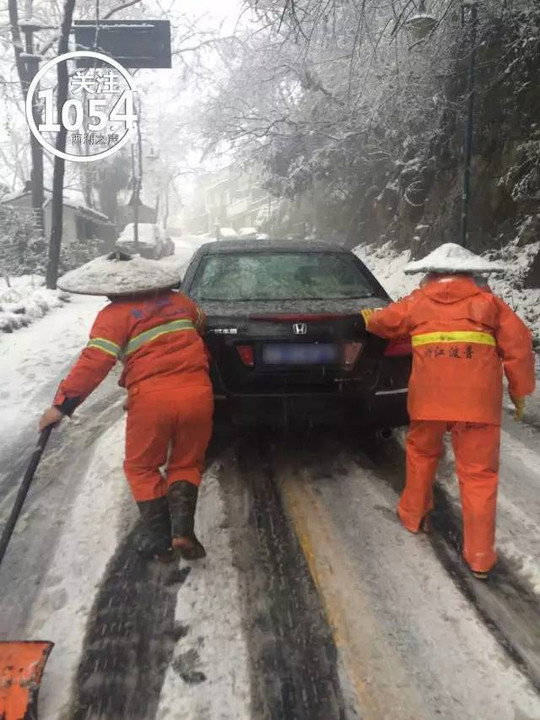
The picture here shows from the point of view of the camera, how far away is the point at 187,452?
8.88ft

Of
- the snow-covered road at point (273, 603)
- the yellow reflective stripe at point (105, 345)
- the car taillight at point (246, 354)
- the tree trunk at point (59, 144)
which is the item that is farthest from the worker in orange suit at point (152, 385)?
the tree trunk at point (59, 144)

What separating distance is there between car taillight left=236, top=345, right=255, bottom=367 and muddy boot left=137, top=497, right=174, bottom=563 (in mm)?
981

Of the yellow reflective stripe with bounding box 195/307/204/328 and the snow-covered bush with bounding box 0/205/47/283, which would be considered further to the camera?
the snow-covered bush with bounding box 0/205/47/283

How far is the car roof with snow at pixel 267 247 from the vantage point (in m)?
4.46

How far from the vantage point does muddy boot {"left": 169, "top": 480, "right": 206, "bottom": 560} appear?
2.67 metres

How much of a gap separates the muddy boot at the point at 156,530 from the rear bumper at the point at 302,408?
0.80 m

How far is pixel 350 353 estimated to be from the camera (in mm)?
3316

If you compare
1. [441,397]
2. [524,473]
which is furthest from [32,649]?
[524,473]

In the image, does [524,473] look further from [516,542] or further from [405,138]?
[405,138]

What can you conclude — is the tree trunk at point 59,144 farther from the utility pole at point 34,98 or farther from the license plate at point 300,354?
the license plate at point 300,354

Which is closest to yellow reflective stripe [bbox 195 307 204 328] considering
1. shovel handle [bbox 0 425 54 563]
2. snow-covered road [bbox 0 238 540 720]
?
shovel handle [bbox 0 425 54 563]

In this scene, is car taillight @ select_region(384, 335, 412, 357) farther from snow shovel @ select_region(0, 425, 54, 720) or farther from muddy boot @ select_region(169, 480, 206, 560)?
snow shovel @ select_region(0, 425, 54, 720)

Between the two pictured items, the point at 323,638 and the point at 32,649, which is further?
the point at 323,638

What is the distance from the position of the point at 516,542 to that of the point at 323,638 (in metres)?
1.30
